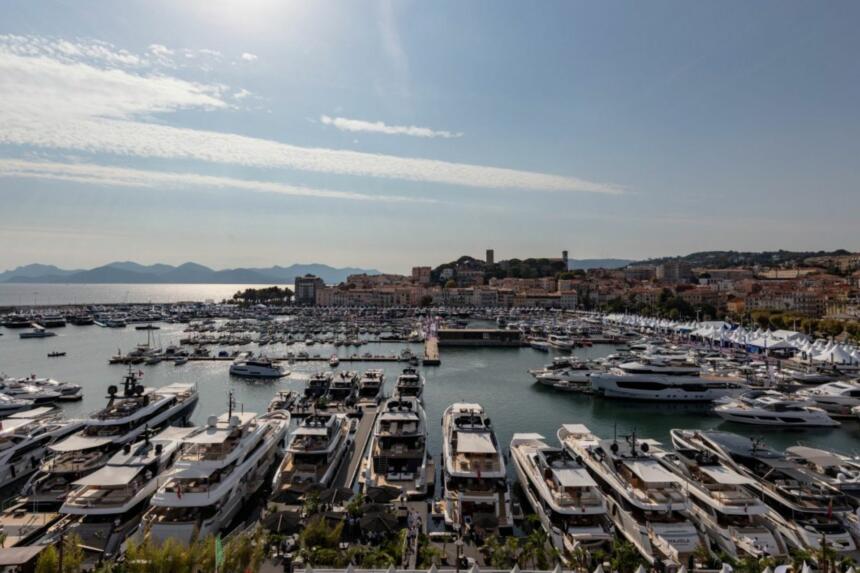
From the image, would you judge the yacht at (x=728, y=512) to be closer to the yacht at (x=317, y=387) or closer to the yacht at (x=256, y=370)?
the yacht at (x=317, y=387)

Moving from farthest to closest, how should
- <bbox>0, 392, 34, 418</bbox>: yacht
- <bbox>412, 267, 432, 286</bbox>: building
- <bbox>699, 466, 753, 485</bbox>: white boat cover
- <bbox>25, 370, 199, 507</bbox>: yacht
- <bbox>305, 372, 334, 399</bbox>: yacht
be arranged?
1. <bbox>412, 267, 432, 286</bbox>: building
2. <bbox>305, 372, 334, 399</bbox>: yacht
3. <bbox>0, 392, 34, 418</bbox>: yacht
4. <bbox>25, 370, 199, 507</bbox>: yacht
5. <bbox>699, 466, 753, 485</bbox>: white boat cover

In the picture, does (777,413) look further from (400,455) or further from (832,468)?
(400,455)

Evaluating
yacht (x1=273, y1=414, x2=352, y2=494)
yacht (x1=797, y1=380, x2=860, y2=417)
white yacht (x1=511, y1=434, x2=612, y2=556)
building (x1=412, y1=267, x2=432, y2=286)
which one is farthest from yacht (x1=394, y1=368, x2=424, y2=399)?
building (x1=412, y1=267, x2=432, y2=286)

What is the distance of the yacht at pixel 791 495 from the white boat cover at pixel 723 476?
0.26 meters

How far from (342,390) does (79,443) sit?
1297cm

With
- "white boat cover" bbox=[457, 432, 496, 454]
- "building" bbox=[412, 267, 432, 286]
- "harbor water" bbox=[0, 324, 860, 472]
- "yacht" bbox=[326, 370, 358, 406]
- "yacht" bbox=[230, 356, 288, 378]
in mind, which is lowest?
"harbor water" bbox=[0, 324, 860, 472]

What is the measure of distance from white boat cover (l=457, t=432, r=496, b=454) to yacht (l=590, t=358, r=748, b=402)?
1724 centimetres

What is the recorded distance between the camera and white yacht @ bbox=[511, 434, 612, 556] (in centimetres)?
1168

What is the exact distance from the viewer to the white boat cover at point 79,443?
15.9m

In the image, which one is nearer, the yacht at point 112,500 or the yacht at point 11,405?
the yacht at point 112,500

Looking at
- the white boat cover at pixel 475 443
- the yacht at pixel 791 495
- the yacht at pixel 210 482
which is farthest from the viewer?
the white boat cover at pixel 475 443

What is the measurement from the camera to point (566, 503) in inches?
493

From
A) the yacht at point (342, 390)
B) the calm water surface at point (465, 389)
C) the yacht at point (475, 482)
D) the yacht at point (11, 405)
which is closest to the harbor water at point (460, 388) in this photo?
the calm water surface at point (465, 389)

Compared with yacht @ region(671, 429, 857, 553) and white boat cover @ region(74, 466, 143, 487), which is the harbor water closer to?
yacht @ region(671, 429, 857, 553)
